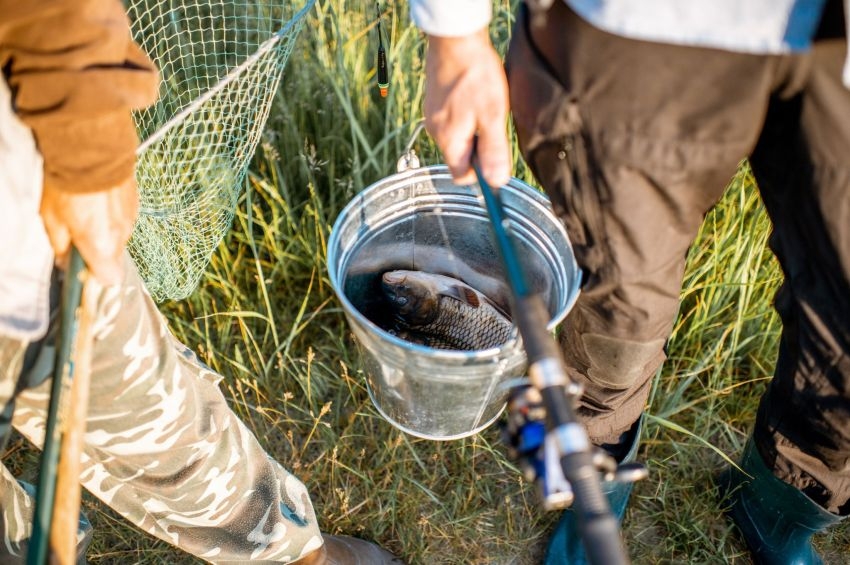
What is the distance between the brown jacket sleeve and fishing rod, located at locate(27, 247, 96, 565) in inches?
6.0

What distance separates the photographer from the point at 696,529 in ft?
7.22

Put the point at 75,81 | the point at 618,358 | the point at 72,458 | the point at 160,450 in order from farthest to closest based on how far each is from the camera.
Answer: the point at 618,358
the point at 160,450
the point at 75,81
the point at 72,458

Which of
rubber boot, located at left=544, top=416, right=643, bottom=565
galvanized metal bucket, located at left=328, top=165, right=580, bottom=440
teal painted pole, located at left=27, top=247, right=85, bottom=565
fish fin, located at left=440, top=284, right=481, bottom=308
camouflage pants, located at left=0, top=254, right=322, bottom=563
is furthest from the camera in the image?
fish fin, located at left=440, top=284, right=481, bottom=308

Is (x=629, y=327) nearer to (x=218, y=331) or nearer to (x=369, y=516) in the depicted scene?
(x=369, y=516)

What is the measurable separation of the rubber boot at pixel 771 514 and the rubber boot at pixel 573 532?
308 mm

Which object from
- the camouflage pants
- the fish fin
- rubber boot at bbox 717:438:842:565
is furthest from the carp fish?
rubber boot at bbox 717:438:842:565

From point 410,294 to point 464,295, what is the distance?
0.53 ft

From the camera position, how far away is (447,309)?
2.17 metres

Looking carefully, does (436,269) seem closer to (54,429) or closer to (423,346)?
(423,346)

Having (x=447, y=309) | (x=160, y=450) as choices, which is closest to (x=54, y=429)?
(x=160, y=450)

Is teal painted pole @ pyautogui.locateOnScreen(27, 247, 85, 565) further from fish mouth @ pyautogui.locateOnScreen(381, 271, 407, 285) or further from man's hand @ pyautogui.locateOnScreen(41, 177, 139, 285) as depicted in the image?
fish mouth @ pyautogui.locateOnScreen(381, 271, 407, 285)

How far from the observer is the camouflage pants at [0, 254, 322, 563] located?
132 cm

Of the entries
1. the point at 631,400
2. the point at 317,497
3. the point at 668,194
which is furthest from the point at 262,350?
the point at 668,194

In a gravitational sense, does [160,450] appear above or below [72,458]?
below
